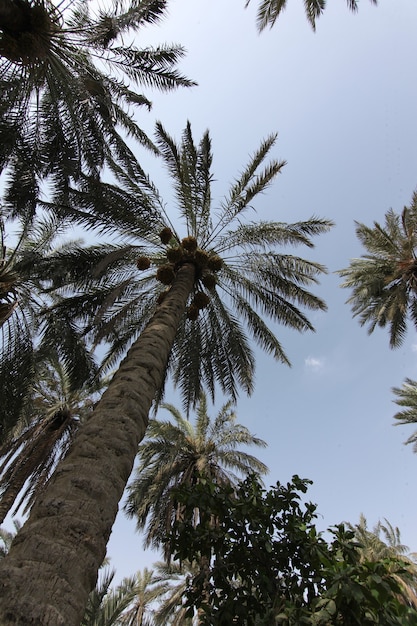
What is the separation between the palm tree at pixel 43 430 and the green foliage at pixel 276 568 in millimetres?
8753

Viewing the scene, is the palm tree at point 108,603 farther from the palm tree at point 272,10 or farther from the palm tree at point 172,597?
the palm tree at point 272,10

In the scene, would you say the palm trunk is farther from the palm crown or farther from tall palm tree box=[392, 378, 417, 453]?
tall palm tree box=[392, 378, 417, 453]

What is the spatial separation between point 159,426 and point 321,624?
13.3 m

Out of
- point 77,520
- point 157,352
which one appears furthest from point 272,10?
point 77,520

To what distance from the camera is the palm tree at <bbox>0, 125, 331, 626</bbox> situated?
2350mm

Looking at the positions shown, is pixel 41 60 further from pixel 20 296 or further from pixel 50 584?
pixel 50 584

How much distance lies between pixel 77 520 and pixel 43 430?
12.3 m

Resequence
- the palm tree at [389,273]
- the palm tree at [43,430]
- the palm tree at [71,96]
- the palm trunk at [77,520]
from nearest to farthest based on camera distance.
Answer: the palm trunk at [77,520], the palm tree at [71,96], the palm tree at [43,430], the palm tree at [389,273]

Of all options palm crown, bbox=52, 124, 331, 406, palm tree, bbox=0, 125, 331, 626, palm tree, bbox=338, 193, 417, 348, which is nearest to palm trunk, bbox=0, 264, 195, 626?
palm tree, bbox=0, 125, 331, 626

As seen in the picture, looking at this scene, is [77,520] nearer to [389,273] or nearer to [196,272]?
[196,272]

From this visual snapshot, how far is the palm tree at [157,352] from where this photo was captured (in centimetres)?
235

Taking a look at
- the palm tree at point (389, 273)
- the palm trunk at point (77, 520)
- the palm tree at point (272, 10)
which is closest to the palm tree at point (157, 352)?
the palm trunk at point (77, 520)

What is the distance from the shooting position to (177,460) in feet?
51.8

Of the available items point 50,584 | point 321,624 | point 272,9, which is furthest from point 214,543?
point 272,9
